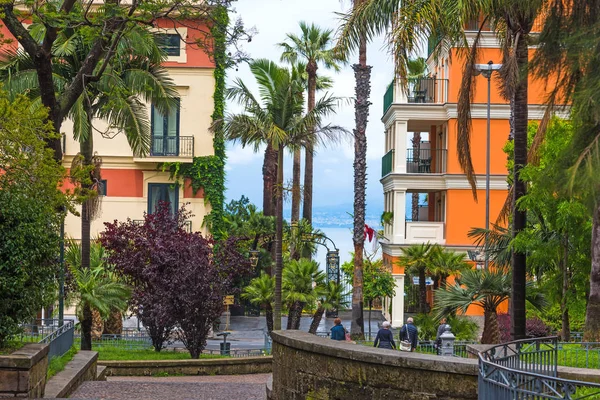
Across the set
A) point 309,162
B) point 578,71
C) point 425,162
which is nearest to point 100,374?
point 578,71

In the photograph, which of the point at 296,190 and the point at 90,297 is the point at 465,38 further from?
the point at 296,190

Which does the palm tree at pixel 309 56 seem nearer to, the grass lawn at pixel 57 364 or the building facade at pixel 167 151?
the building facade at pixel 167 151

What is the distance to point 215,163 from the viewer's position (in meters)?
41.9

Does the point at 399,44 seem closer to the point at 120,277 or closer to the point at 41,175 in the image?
the point at 41,175

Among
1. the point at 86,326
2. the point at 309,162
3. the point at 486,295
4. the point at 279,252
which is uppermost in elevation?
the point at 309,162

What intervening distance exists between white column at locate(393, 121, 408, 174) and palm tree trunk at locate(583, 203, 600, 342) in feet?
73.0

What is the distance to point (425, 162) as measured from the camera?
42.0 metres

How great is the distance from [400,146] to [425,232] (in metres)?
3.78

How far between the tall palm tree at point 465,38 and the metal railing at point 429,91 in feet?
57.5

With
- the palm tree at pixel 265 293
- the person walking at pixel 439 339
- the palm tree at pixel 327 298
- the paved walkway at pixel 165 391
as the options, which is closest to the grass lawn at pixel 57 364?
the paved walkway at pixel 165 391

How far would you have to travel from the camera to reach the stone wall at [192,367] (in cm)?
2489

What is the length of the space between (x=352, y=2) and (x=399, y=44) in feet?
30.7

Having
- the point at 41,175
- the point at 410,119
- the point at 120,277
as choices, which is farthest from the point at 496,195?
the point at 41,175

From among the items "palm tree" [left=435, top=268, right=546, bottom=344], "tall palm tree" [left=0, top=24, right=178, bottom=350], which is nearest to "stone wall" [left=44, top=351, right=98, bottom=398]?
"tall palm tree" [left=0, top=24, right=178, bottom=350]
